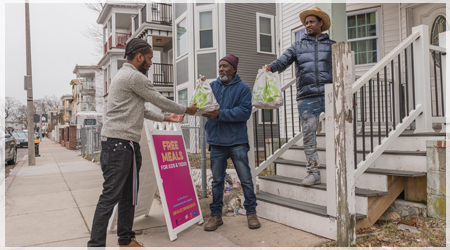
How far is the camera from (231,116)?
11.8ft

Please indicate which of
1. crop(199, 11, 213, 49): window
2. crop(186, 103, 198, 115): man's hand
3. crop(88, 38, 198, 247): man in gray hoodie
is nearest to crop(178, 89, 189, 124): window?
crop(199, 11, 213, 49): window

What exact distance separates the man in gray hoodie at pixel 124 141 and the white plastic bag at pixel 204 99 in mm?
438

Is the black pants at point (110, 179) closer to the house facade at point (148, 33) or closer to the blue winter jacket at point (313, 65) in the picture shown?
the blue winter jacket at point (313, 65)

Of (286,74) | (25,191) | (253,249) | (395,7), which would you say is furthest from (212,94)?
(286,74)

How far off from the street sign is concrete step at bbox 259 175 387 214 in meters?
1.11

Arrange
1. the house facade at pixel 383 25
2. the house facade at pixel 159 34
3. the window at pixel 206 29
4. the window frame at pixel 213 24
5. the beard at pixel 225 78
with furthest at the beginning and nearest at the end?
the house facade at pixel 159 34
the window at pixel 206 29
the window frame at pixel 213 24
the house facade at pixel 383 25
the beard at pixel 225 78

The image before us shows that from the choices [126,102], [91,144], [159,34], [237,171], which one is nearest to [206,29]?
[159,34]

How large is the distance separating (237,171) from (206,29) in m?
12.0

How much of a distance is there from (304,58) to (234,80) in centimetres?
84

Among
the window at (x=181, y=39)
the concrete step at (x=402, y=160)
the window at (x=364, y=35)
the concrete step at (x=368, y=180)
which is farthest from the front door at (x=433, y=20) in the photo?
the window at (x=181, y=39)

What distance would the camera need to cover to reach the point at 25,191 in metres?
6.49

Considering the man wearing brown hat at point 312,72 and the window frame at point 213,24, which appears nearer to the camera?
the man wearing brown hat at point 312,72

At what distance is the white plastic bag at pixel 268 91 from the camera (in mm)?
3666

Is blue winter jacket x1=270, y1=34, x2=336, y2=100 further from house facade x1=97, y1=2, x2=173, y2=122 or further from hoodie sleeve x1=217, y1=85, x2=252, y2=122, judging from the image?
house facade x1=97, y1=2, x2=173, y2=122
